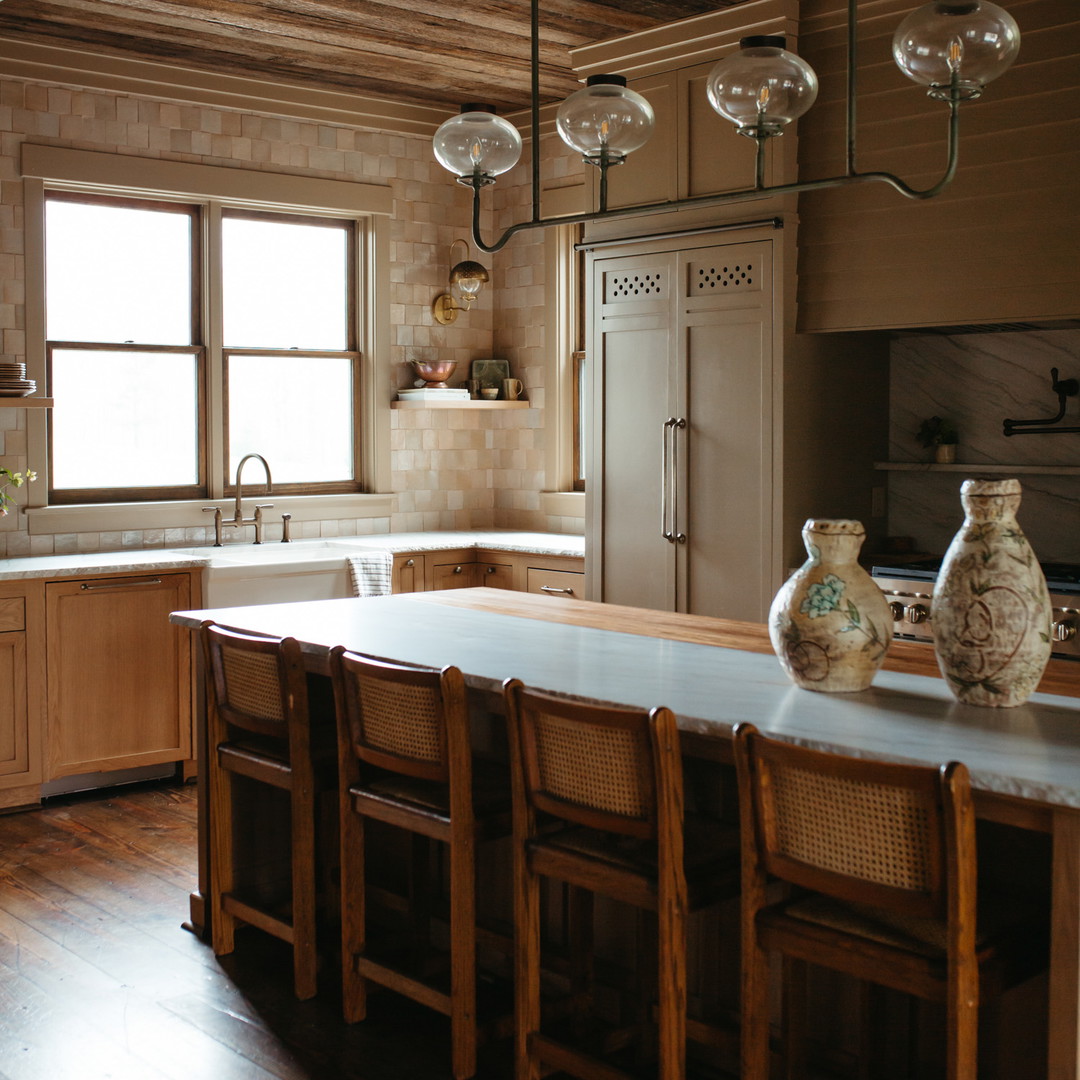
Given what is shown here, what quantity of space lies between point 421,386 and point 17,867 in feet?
10.8

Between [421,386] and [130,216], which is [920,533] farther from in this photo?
[130,216]

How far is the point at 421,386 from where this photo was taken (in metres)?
6.70

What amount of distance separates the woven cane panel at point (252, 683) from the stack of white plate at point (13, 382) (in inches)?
92.5

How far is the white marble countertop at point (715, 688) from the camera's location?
205 cm

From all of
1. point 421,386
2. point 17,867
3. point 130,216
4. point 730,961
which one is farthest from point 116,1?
point 730,961

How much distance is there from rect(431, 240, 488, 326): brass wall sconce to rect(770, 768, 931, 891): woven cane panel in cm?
478

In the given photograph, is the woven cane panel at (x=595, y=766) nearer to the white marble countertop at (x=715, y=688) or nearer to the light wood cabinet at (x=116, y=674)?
the white marble countertop at (x=715, y=688)

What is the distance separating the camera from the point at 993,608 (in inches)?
92.0

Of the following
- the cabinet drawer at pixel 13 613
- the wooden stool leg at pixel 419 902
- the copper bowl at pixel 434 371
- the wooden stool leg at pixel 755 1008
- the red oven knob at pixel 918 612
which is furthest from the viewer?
the copper bowl at pixel 434 371

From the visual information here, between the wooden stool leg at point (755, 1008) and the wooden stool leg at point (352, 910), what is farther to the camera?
the wooden stool leg at point (352, 910)

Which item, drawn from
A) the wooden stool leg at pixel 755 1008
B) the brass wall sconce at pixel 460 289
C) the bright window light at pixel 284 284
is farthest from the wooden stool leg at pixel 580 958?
the brass wall sconce at pixel 460 289

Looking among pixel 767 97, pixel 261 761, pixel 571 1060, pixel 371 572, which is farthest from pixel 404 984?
pixel 371 572

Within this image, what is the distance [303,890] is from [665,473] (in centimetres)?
259

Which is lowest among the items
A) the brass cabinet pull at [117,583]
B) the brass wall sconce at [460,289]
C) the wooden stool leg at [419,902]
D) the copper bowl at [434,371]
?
the wooden stool leg at [419,902]
